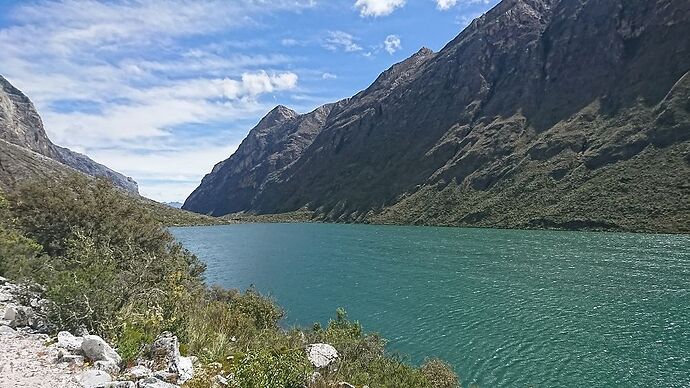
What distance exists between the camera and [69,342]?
11555mm

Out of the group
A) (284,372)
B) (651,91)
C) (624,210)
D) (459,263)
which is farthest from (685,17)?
(284,372)

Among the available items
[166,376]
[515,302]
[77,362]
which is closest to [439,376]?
[166,376]

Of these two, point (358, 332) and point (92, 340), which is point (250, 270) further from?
point (92, 340)

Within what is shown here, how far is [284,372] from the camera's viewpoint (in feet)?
34.0

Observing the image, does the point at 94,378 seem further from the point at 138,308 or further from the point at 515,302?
the point at 515,302

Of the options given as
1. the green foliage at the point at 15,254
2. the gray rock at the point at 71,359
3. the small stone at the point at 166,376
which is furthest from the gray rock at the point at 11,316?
the green foliage at the point at 15,254

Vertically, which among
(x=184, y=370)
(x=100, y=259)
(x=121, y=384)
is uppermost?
(x=100, y=259)

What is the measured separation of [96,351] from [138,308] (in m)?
4.04

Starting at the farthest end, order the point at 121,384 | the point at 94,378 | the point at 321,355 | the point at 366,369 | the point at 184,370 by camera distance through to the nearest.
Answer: the point at 366,369 → the point at 321,355 → the point at 184,370 → the point at 94,378 → the point at 121,384

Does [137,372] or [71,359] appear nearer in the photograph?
[137,372]

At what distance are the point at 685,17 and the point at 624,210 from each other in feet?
316

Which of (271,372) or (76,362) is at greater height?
(76,362)

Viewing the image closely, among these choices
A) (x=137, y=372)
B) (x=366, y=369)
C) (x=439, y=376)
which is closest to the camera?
(x=137, y=372)

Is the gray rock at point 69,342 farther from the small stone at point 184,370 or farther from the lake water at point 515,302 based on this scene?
the lake water at point 515,302
